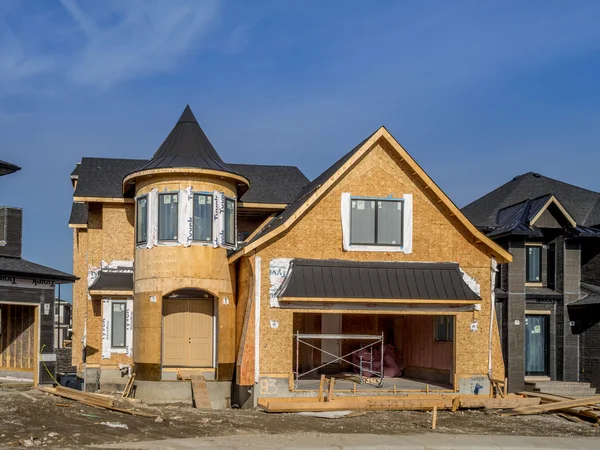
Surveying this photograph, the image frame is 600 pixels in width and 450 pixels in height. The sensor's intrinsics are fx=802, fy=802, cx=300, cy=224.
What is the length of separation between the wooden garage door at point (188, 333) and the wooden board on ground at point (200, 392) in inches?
41.7

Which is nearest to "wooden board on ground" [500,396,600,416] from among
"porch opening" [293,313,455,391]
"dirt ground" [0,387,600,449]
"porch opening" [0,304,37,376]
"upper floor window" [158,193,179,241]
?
"dirt ground" [0,387,600,449]

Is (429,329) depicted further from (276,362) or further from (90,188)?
(90,188)

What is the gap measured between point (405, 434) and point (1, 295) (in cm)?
1201

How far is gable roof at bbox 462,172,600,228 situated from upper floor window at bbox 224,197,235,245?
967 cm

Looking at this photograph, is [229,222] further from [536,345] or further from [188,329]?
[536,345]

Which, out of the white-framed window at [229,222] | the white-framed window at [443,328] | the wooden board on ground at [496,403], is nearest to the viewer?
the wooden board on ground at [496,403]

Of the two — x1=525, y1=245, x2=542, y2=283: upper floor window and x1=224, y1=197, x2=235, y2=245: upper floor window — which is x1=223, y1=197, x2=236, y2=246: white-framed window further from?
x1=525, y1=245, x2=542, y2=283: upper floor window

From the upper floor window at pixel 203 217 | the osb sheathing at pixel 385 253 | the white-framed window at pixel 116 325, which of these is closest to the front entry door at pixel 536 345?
the osb sheathing at pixel 385 253

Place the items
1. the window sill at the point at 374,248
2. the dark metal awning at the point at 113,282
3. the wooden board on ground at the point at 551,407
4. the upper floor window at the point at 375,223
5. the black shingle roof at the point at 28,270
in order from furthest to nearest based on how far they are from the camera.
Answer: the dark metal awning at the point at 113,282 → the upper floor window at the point at 375,223 → the window sill at the point at 374,248 → the black shingle roof at the point at 28,270 → the wooden board on ground at the point at 551,407

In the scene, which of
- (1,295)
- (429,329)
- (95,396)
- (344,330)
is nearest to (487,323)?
(429,329)

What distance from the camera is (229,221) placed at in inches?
1019

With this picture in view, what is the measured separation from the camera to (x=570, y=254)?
29.1 metres

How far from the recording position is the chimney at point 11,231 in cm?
2412

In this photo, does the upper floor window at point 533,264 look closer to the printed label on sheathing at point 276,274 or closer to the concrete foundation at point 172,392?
the printed label on sheathing at point 276,274
